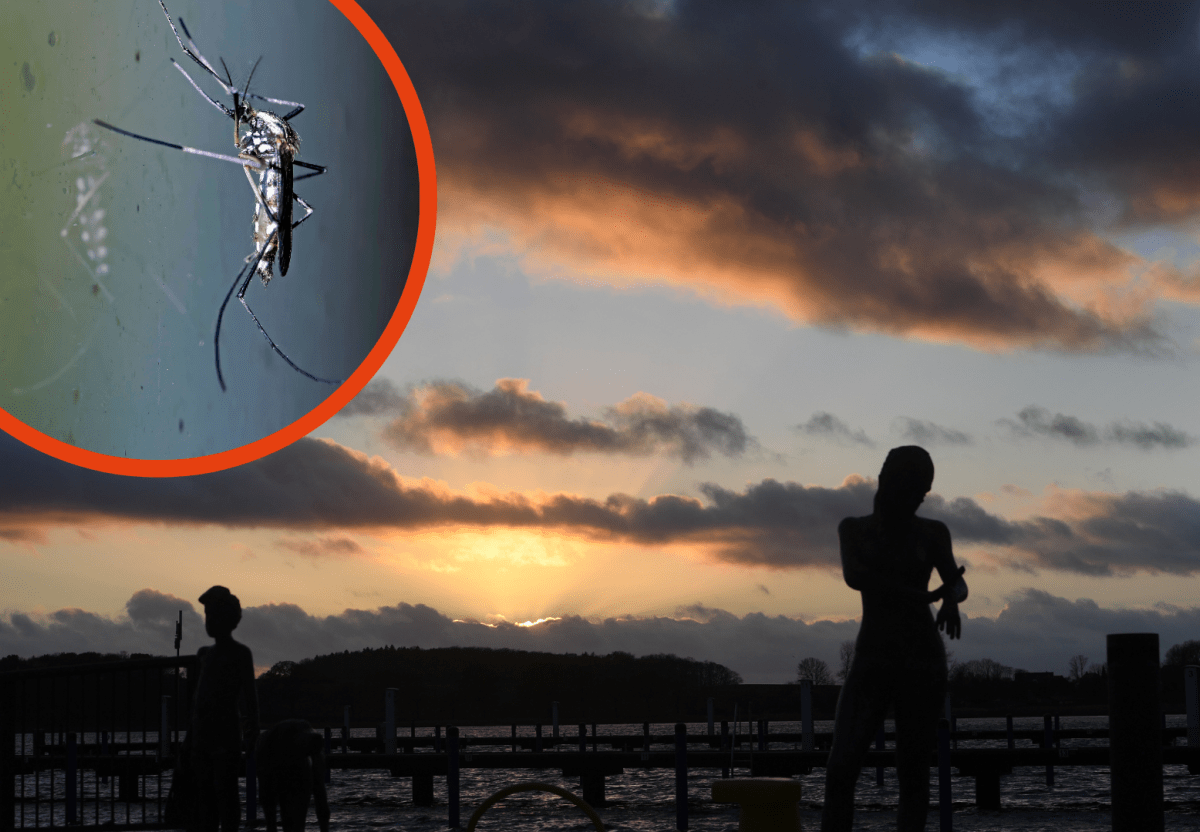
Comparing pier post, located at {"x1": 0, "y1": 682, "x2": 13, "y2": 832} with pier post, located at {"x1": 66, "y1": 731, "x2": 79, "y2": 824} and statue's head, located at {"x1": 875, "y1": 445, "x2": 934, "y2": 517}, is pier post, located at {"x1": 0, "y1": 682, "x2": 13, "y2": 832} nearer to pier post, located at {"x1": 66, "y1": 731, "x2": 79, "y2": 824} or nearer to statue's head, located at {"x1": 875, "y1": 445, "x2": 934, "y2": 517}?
statue's head, located at {"x1": 875, "y1": 445, "x2": 934, "y2": 517}

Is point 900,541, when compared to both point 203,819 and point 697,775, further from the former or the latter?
point 697,775

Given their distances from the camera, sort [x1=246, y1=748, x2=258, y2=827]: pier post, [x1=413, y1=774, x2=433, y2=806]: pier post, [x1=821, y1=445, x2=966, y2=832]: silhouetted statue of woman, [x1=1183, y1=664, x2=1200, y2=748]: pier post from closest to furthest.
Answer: [x1=821, y1=445, x2=966, y2=832]: silhouetted statue of woman → [x1=246, y1=748, x2=258, y2=827]: pier post → [x1=413, y1=774, x2=433, y2=806]: pier post → [x1=1183, y1=664, x2=1200, y2=748]: pier post

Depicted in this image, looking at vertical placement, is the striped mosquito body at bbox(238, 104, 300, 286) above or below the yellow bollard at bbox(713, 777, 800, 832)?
above

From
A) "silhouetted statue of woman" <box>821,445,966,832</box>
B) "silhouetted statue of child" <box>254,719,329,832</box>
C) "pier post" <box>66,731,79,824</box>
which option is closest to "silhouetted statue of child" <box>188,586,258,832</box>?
"silhouetted statue of child" <box>254,719,329,832</box>

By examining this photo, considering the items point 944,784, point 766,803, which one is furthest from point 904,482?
point 944,784

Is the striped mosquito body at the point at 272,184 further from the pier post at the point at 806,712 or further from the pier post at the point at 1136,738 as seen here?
the pier post at the point at 806,712

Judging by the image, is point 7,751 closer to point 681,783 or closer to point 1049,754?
point 681,783

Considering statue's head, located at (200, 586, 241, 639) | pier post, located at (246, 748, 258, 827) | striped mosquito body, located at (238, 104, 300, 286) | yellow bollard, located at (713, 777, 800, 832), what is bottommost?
pier post, located at (246, 748, 258, 827)

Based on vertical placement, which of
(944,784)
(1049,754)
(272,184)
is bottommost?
(1049,754)
